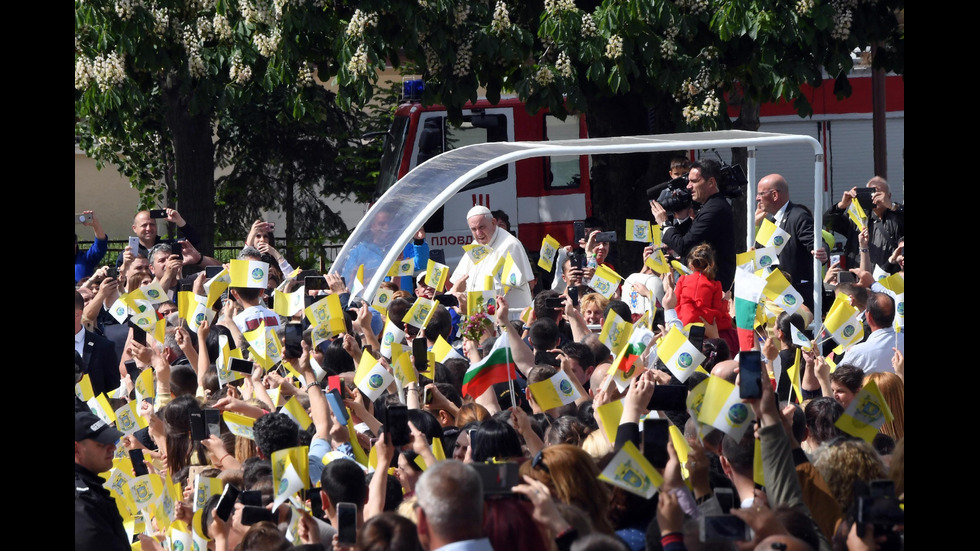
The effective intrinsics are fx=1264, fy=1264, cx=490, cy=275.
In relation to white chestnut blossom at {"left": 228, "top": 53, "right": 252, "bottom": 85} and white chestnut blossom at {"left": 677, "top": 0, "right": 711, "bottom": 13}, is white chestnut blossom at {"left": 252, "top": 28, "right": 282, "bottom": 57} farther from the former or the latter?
white chestnut blossom at {"left": 677, "top": 0, "right": 711, "bottom": 13}

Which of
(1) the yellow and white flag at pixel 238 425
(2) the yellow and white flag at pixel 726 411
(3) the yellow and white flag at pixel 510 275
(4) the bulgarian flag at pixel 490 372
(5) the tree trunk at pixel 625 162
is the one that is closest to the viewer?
(2) the yellow and white flag at pixel 726 411

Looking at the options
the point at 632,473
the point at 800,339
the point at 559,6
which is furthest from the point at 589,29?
the point at 632,473

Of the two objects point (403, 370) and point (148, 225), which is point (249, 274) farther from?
point (148, 225)

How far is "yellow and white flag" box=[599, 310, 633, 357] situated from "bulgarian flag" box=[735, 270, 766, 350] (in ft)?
2.85

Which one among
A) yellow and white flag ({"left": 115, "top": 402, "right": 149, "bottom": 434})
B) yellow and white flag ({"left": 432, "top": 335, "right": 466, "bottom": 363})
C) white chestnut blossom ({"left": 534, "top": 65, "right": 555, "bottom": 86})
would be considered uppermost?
white chestnut blossom ({"left": 534, "top": 65, "right": 555, "bottom": 86})

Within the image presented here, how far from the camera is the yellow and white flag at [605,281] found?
8.09 meters

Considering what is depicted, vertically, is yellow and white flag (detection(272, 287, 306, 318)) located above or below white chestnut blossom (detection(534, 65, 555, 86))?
below

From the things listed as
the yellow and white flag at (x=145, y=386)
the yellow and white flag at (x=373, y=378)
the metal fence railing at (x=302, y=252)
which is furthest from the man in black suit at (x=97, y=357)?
the metal fence railing at (x=302, y=252)

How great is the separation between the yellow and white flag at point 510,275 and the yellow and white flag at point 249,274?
1892 mm

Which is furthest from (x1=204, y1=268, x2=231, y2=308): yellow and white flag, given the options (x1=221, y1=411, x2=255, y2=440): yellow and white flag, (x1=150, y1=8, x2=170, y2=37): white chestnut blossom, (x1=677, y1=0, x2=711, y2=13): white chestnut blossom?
(x1=677, y1=0, x2=711, y2=13): white chestnut blossom

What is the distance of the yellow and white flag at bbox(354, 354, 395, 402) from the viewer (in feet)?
17.9

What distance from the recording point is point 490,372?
5.97 metres

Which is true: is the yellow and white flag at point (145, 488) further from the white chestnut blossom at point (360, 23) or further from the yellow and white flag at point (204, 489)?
the white chestnut blossom at point (360, 23)

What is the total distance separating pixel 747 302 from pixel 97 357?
3.87 meters
